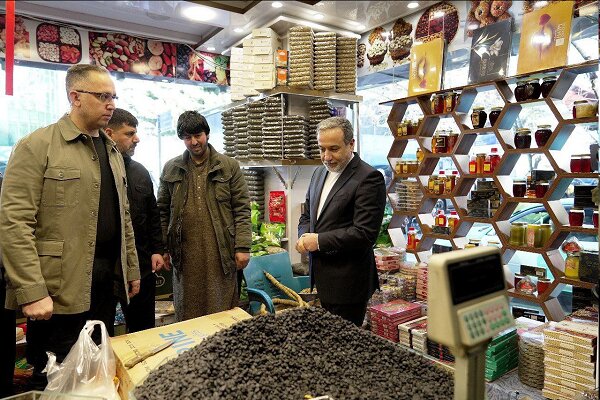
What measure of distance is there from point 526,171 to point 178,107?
3.70 meters

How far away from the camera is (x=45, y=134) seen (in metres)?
1.55

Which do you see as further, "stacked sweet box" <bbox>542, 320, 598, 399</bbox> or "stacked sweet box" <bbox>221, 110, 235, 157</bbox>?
→ "stacked sweet box" <bbox>221, 110, 235, 157</bbox>

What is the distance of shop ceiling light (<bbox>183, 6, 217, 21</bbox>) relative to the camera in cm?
332

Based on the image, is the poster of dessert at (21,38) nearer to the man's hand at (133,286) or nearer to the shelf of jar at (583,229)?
the man's hand at (133,286)

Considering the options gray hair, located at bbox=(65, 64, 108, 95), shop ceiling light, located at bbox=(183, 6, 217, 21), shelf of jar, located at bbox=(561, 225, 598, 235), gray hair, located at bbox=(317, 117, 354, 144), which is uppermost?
shop ceiling light, located at bbox=(183, 6, 217, 21)

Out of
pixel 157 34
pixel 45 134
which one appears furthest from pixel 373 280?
pixel 157 34

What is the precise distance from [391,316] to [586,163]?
1.52 meters

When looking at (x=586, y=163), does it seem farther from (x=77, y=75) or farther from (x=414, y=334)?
(x=77, y=75)

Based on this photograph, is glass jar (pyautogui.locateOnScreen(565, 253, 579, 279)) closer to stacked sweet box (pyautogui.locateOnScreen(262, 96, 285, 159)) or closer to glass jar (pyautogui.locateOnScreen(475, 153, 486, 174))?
glass jar (pyautogui.locateOnScreen(475, 153, 486, 174))

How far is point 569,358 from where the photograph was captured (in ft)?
→ 6.30

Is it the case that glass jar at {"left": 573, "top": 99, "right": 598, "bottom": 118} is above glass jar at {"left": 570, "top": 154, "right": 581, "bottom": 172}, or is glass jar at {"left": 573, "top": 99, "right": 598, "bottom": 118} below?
above

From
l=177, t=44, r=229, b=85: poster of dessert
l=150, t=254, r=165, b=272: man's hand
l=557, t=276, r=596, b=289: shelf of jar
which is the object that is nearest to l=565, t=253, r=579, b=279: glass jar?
l=557, t=276, r=596, b=289: shelf of jar

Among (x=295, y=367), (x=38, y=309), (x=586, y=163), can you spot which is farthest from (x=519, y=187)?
(x=38, y=309)

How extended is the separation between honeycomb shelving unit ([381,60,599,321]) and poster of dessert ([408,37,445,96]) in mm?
80
